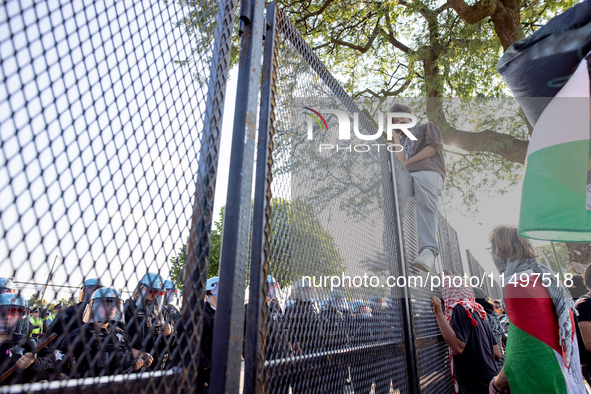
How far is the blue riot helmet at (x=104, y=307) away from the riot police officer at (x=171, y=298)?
14 centimetres

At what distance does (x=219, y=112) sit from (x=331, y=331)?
126 centimetres

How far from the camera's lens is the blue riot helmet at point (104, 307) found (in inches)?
32.9

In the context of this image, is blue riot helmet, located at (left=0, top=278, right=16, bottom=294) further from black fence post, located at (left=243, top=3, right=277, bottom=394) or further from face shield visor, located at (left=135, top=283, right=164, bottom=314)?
black fence post, located at (left=243, top=3, right=277, bottom=394)

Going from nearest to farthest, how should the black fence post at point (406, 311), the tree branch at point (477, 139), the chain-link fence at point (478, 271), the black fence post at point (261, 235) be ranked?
the black fence post at point (261, 235), the black fence post at point (406, 311), the chain-link fence at point (478, 271), the tree branch at point (477, 139)

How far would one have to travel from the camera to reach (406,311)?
10.2 feet

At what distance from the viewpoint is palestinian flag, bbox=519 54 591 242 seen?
4.36 ft

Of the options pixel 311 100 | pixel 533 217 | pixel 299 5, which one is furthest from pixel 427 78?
pixel 533 217

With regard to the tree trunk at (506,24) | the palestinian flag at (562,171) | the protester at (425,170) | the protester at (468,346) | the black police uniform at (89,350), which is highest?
the tree trunk at (506,24)

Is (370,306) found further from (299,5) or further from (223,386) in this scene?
(299,5)

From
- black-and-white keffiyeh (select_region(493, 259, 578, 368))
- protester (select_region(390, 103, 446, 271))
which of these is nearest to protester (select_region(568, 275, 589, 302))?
protester (select_region(390, 103, 446, 271))

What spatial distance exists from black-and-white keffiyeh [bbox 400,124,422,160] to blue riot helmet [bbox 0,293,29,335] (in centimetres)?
393

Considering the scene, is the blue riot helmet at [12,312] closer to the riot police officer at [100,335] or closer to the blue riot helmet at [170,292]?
the riot police officer at [100,335]

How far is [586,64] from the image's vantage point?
4.65 ft

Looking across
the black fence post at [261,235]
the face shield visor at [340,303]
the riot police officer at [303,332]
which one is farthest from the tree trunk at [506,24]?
the riot police officer at [303,332]
